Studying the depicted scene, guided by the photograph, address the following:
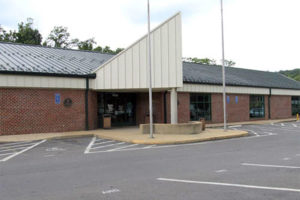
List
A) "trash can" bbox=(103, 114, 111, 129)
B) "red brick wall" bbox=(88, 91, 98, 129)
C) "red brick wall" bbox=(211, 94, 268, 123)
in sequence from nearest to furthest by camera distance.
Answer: "red brick wall" bbox=(88, 91, 98, 129) → "trash can" bbox=(103, 114, 111, 129) → "red brick wall" bbox=(211, 94, 268, 123)

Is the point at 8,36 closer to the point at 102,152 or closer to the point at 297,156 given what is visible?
the point at 102,152

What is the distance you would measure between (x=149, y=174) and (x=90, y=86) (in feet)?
40.5

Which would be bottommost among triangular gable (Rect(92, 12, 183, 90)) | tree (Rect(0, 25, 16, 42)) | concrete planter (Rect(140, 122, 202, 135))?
concrete planter (Rect(140, 122, 202, 135))

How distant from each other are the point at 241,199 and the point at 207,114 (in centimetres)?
2067

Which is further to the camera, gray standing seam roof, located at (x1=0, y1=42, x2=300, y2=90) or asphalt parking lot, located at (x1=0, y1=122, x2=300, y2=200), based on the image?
gray standing seam roof, located at (x1=0, y1=42, x2=300, y2=90)

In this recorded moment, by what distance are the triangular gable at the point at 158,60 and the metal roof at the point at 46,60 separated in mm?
2825

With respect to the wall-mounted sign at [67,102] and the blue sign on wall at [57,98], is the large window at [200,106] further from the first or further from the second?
the blue sign on wall at [57,98]

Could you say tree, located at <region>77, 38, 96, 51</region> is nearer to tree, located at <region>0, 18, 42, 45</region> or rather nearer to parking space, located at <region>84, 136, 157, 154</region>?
tree, located at <region>0, 18, 42, 45</region>

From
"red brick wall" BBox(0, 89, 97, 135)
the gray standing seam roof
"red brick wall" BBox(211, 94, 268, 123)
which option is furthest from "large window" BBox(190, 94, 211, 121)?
"red brick wall" BBox(0, 89, 97, 135)

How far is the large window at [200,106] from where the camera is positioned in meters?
24.4

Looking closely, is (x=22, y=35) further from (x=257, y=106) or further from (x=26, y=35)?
(x=257, y=106)

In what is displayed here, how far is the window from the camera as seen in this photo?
29.9m

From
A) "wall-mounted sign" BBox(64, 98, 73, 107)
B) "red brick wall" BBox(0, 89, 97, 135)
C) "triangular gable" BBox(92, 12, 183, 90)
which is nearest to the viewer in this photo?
"red brick wall" BBox(0, 89, 97, 135)

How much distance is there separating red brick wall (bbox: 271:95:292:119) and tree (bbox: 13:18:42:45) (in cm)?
3553
